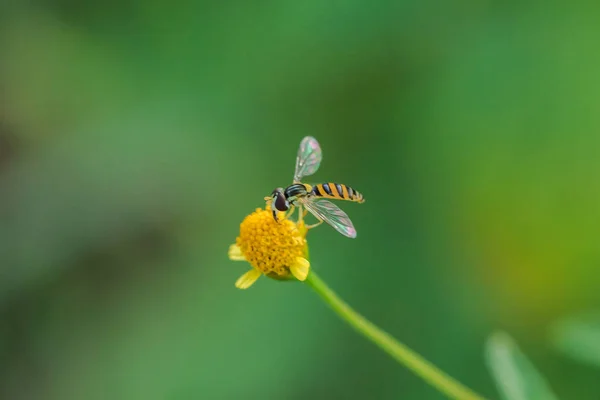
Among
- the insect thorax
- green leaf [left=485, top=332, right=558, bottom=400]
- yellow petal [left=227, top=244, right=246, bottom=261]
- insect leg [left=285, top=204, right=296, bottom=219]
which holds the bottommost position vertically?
green leaf [left=485, top=332, right=558, bottom=400]

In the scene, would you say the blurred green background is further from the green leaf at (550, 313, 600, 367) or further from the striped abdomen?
the striped abdomen

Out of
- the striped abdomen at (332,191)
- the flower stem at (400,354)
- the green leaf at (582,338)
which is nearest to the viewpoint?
the flower stem at (400,354)

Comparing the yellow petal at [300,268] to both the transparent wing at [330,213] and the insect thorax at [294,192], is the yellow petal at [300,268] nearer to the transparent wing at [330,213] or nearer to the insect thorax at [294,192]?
the transparent wing at [330,213]

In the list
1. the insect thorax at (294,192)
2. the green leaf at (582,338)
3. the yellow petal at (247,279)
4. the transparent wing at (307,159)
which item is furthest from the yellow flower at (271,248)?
the green leaf at (582,338)

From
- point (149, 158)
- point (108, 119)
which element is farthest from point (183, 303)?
point (108, 119)

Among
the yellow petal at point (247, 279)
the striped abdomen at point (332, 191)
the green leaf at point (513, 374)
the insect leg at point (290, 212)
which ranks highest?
the insect leg at point (290, 212)

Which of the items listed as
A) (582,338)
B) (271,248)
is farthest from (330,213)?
(582,338)

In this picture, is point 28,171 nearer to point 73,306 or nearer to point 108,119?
point 108,119

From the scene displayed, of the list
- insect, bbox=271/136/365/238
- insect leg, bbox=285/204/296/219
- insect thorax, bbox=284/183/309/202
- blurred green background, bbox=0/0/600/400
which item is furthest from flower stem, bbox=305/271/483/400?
blurred green background, bbox=0/0/600/400
